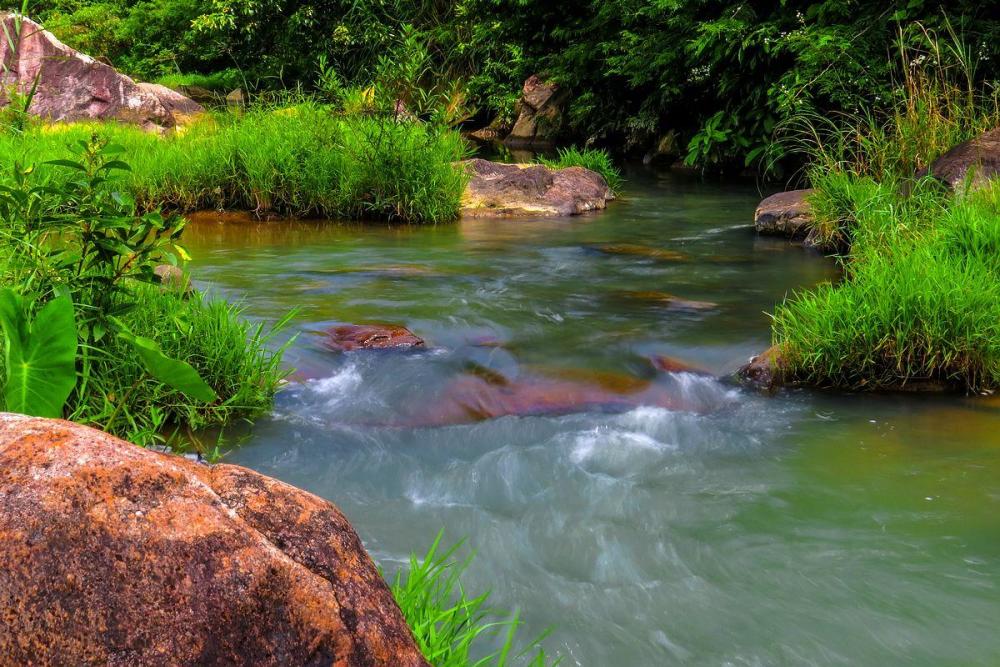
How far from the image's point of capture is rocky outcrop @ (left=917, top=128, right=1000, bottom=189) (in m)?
7.04

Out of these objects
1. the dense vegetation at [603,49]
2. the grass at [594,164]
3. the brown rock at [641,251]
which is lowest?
the brown rock at [641,251]

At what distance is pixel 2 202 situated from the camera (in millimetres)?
3906

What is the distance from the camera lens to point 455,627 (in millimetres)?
2666

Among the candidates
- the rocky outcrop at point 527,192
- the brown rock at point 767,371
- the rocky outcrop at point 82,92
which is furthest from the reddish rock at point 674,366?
the rocky outcrop at point 82,92

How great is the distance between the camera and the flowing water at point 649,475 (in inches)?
121

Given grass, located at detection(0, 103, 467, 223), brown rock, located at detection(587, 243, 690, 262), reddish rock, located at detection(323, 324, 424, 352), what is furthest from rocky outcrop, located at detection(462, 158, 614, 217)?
reddish rock, located at detection(323, 324, 424, 352)

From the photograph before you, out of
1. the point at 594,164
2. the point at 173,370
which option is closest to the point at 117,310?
the point at 173,370

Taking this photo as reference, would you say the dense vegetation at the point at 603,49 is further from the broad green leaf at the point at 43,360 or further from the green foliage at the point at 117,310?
the broad green leaf at the point at 43,360

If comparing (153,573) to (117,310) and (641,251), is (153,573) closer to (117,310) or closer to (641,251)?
(117,310)

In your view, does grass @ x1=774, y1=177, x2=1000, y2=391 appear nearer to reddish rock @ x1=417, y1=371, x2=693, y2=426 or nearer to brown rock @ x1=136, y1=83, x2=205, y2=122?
reddish rock @ x1=417, y1=371, x2=693, y2=426

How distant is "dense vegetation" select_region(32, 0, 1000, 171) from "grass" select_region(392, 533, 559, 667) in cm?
704

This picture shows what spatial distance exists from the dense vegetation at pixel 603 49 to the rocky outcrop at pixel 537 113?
334 mm

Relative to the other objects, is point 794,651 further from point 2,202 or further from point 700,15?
point 700,15

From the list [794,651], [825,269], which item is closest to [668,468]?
[794,651]
